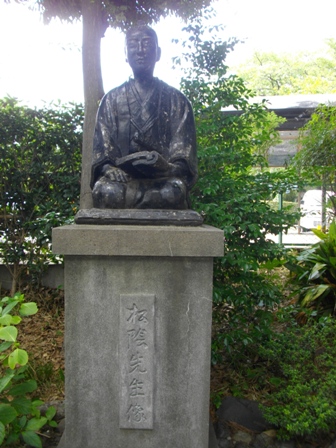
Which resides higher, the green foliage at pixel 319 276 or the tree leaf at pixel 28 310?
the tree leaf at pixel 28 310

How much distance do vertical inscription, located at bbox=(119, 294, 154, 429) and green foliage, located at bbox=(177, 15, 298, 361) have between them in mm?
1150

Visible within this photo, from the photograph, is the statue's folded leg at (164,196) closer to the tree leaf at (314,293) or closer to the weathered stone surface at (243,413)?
the weathered stone surface at (243,413)

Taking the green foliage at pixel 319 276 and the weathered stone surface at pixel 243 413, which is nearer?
the weathered stone surface at pixel 243 413

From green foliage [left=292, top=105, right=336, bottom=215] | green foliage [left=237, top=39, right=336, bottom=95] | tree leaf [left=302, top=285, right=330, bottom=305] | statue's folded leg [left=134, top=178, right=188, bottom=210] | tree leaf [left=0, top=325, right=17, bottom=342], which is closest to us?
tree leaf [left=0, top=325, right=17, bottom=342]

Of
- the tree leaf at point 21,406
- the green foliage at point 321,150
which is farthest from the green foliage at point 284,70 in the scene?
the tree leaf at point 21,406

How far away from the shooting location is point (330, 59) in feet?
80.7

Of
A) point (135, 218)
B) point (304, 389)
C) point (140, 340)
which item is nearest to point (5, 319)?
point (140, 340)

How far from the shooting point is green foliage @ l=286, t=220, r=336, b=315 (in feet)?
14.3

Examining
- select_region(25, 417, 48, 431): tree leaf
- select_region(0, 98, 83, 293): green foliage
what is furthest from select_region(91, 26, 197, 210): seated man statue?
select_region(0, 98, 83, 293): green foliage

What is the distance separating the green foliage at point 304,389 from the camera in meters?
2.58

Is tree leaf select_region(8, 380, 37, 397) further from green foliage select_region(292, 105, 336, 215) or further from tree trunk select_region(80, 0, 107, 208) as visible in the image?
green foliage select_region(292, 105, 336, 215)

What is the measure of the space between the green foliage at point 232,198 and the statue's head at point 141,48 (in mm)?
1140

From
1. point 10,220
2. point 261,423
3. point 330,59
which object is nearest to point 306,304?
point 261,423

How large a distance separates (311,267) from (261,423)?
2554 mm
